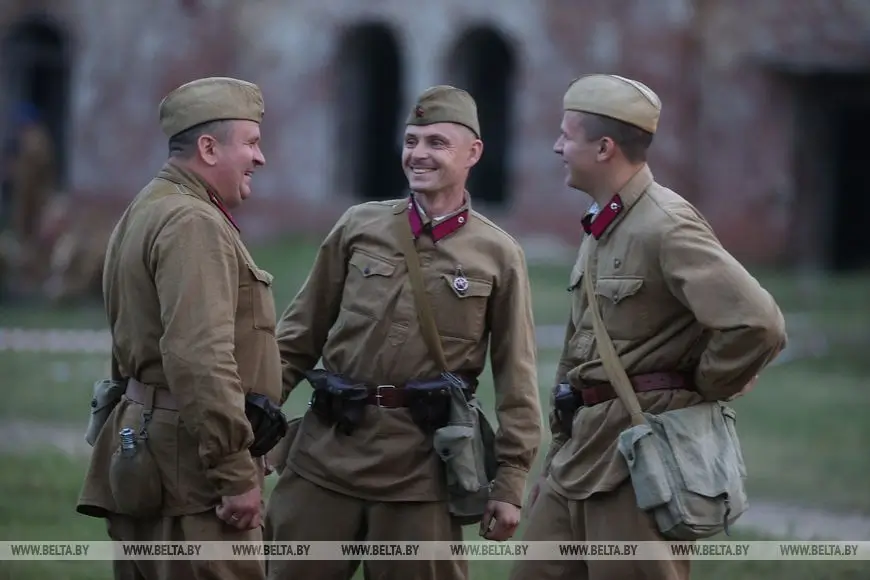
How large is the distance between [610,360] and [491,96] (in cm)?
2226

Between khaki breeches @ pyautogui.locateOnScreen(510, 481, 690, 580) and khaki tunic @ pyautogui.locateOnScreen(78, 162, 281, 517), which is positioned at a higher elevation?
khaki tunic @ pyautogui.locateOnScreen(78, 162, 281, 517)

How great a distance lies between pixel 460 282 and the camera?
19.9ft

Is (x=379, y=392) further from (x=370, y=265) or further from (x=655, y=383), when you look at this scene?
(x=655, y=383)

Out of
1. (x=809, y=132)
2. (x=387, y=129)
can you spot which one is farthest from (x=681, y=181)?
(x=387, y=129)

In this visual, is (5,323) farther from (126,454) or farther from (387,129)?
(126,454)

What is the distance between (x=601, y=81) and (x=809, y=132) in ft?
66.2

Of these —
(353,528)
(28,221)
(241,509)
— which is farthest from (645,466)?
(28,221)

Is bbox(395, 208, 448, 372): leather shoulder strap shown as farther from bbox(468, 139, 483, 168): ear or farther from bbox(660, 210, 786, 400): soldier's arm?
bbox(660, 210, 786, 400): soldier's arm

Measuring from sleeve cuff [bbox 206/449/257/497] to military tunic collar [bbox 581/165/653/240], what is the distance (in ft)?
4.82

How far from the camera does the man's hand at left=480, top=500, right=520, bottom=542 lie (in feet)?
19.5

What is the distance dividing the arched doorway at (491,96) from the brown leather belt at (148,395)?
21.7 m

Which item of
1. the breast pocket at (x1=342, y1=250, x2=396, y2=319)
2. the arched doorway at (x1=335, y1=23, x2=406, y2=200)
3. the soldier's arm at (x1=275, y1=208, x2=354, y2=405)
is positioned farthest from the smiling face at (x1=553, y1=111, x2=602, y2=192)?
the arched doorway at (x1=335, y1=23, x2=406, y2=200)

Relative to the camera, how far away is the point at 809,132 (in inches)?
1006

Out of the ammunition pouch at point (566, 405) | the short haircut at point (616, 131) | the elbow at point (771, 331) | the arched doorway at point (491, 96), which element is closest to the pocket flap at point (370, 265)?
the ammunition pouch at point (566, 405)
